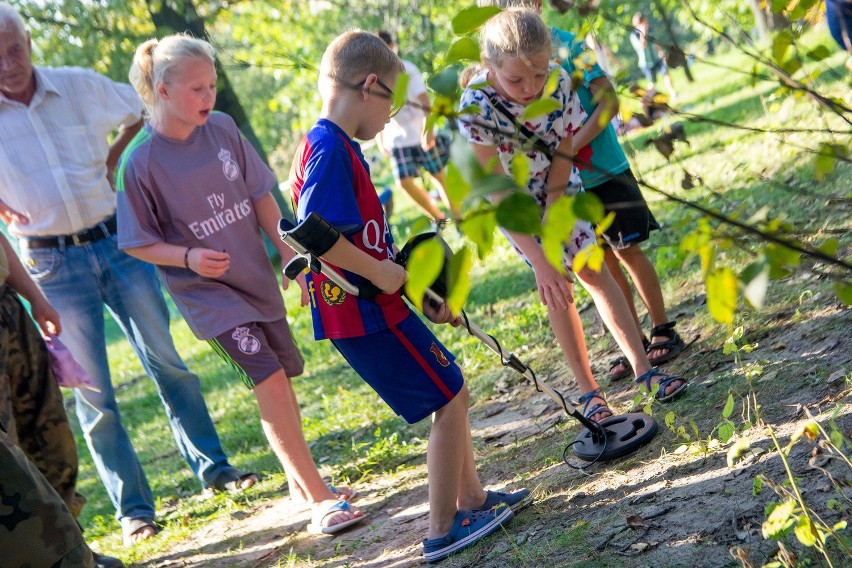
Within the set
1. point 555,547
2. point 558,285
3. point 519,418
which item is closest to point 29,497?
point 555,547

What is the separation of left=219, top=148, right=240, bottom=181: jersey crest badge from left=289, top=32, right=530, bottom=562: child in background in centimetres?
98

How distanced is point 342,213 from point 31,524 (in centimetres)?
130

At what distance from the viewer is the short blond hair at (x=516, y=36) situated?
3381 mm

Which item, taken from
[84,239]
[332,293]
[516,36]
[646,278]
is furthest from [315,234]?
[84,239]

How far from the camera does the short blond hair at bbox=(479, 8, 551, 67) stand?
3381mm

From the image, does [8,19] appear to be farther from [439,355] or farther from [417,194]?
[417,194]

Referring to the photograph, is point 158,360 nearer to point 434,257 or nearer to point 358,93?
point 358,93

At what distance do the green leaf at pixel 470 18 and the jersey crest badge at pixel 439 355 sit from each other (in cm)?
191

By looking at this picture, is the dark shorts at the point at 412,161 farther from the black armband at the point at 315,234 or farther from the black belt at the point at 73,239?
the black armband at the point at 315,234

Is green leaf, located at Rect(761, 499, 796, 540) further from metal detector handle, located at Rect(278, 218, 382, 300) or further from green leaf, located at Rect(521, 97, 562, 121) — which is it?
metal detector handle, located at Rect(278, 218, 382, 300)

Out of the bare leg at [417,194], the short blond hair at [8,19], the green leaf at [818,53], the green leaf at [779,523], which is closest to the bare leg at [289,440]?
the short blond hair at [8,19]

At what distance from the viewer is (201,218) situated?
4152mm

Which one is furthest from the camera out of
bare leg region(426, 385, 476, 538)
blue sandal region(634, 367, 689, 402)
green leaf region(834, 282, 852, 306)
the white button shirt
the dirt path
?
the white button shirt

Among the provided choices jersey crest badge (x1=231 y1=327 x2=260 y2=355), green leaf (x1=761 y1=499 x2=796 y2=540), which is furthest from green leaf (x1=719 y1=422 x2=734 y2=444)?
jersey crest badge (x1=231 y1=327 x2=260 y2=355)
